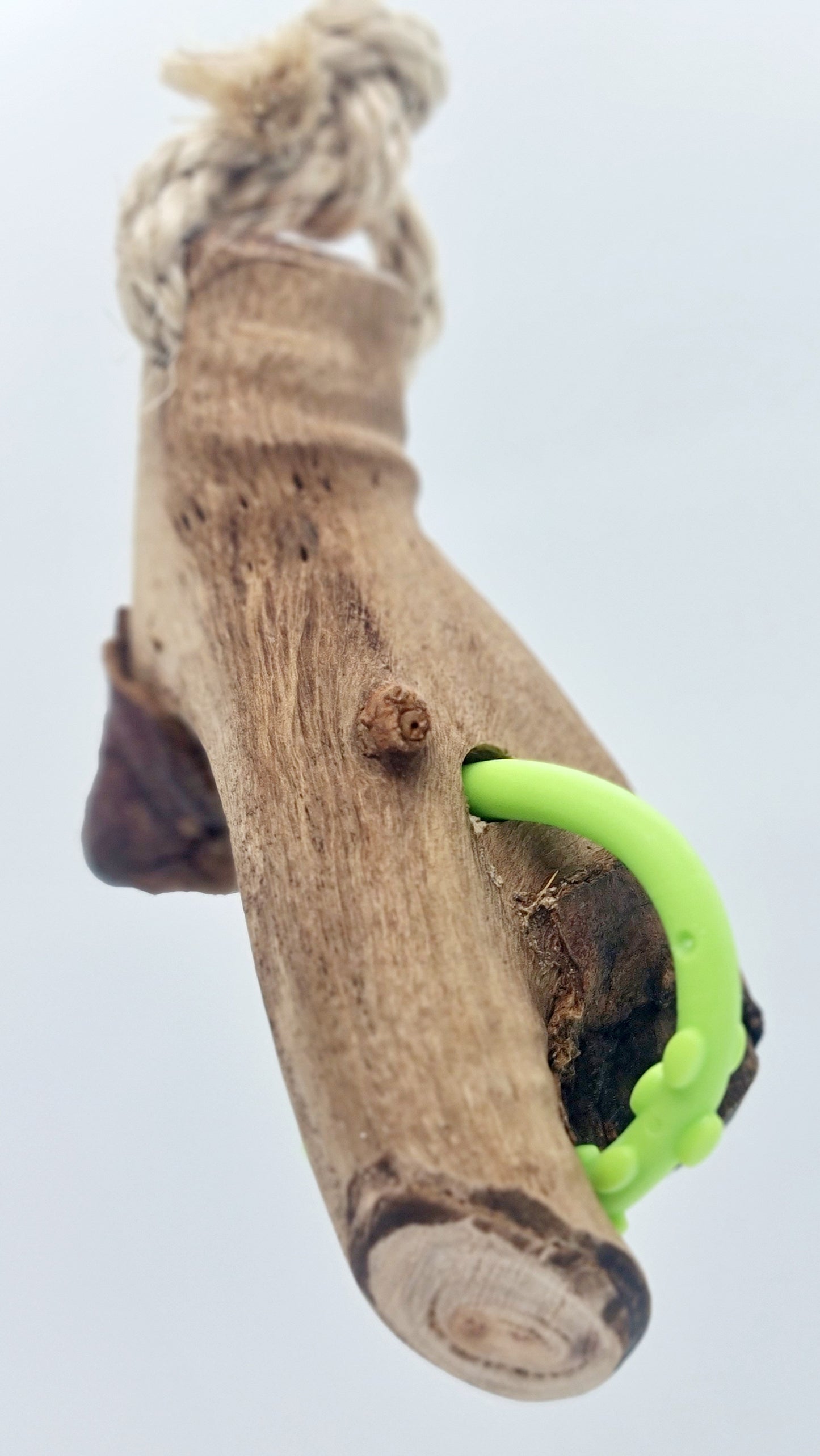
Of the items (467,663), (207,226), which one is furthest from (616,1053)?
(207,226)

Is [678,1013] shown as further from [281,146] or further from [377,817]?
[281,146]

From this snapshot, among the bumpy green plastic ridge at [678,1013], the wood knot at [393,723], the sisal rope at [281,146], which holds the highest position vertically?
the sisal rope at [281,146]

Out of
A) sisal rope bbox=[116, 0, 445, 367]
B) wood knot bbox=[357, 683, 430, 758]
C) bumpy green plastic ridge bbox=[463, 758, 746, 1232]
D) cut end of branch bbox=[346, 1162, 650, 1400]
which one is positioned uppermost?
sisal rope bbox=[116, 0, 445, 367]

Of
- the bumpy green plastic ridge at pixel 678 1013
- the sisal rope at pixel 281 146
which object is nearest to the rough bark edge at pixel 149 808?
the sisal rope at pixel 281 146

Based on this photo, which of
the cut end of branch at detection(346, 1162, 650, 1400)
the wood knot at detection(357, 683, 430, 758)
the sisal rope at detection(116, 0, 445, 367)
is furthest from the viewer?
the sisal rope at detection(116, 0, 445, 367)

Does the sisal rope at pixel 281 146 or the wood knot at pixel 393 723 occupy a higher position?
the sisal rope at pixel 281 146

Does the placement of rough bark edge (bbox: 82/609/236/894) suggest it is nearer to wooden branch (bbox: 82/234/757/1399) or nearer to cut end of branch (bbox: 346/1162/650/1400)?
wooden branch (bbox: 82/234/757/1399)

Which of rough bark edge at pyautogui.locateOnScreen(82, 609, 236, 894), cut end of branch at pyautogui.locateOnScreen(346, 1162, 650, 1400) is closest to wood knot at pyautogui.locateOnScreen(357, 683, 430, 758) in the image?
cut end of branch at pyautogui.locateOnScreen(346, 1162, 650, 1400)

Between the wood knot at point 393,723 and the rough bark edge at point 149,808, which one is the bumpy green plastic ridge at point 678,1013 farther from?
the rough bark edge at point 149,808
